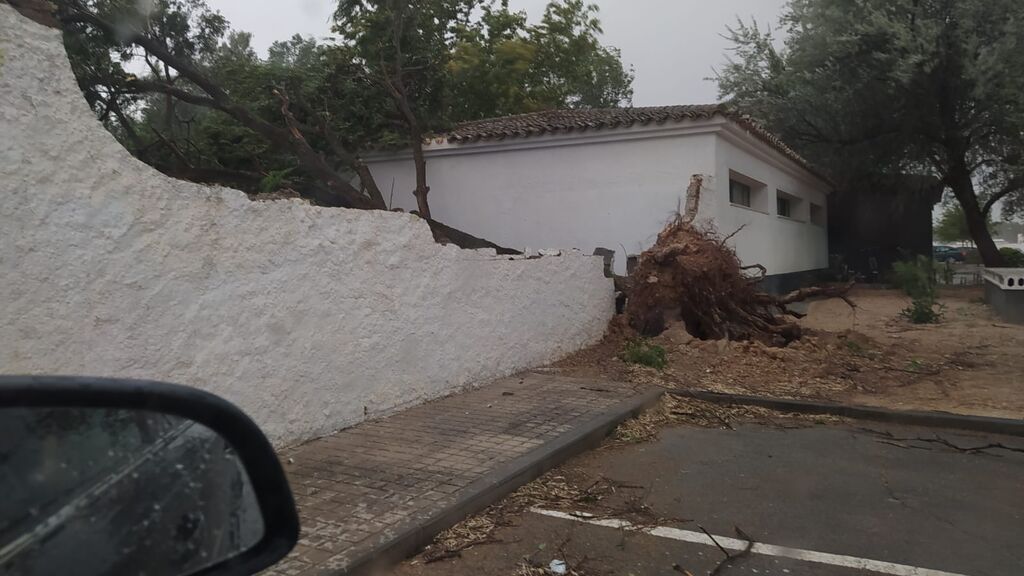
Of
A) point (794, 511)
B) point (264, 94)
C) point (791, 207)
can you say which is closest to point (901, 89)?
point (791, 207)

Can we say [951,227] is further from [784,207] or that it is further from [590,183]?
[590,183]

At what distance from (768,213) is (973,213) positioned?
907cm

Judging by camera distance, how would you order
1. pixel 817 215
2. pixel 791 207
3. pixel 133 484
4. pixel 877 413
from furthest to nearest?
1. pixel 817 215
2. pixel 791 207
3. pixel 877 413
4. pixel 133 484

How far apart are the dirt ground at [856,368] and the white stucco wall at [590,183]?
3018 mm

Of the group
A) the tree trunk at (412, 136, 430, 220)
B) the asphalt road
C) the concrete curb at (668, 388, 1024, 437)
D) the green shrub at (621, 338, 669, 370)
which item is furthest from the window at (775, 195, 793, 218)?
the asphalt road

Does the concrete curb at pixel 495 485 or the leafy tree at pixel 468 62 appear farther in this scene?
the leafy tree at pixel 468 62

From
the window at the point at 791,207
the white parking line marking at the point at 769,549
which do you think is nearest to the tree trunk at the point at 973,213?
the window at the point at 791,207

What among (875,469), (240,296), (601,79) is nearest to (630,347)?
(875,469)

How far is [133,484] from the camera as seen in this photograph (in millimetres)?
1635

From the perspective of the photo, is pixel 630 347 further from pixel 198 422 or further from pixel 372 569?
pixel 198 422

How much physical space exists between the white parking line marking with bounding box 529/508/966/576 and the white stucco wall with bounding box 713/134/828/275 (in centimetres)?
817

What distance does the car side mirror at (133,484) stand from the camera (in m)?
1.38

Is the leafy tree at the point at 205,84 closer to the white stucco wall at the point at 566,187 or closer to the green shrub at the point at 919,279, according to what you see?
the white stucco wall at the point at 566,187

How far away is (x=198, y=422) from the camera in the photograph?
1.85 metres
